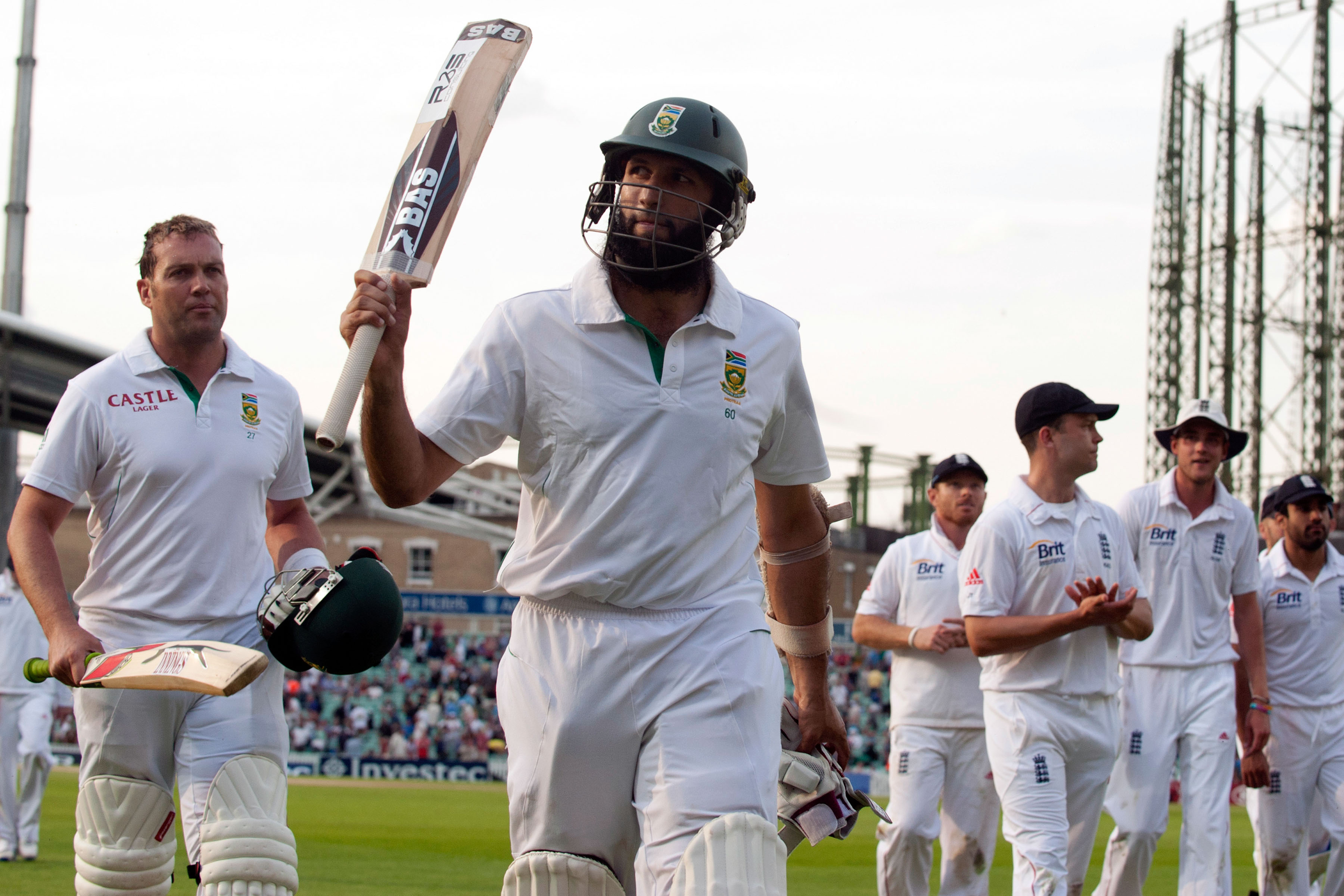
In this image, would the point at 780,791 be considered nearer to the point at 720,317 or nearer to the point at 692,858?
the point at 692,858

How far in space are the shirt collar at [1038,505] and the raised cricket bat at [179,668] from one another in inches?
161

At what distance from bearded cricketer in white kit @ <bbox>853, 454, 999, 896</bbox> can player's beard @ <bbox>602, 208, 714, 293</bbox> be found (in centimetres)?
505

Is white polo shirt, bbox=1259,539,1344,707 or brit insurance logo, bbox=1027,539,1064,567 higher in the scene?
brit insurance logo, bbox=1027,539,1064,567

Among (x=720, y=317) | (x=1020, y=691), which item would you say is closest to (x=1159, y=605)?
(x=1020, y=691)

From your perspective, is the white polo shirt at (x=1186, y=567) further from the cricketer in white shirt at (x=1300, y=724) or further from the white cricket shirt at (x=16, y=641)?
the white cricket shirt at (x=16, y=641)

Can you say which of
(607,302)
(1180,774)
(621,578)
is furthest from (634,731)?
(1180,774)

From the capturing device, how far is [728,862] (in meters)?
3.46

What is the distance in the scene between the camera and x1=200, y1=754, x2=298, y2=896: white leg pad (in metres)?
4.71

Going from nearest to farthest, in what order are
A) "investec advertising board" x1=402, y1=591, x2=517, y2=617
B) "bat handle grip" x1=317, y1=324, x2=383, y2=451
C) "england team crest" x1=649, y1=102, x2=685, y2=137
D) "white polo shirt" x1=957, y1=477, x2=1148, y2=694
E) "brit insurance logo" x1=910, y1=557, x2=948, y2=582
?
"bat handle grip" x1=317, y1=324, x2=383, y2=451 → "england team crest" x1=649, y1=102, x2=685, y2=137 → "white polo shirt" x1=957, y1=477, x2=1148, y2=694 → "brit insurance logo" x1=910, y1=557, x2=948, y2=582 → "investec advertising board" x1=402, y1=591, x2=517, y2=617

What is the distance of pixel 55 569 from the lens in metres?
5.02

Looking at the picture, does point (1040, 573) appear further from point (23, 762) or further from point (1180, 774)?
point (23, 762)

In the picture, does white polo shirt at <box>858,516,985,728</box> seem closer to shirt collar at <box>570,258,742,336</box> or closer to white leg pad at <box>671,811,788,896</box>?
shirt collar at <box>570,258,742,336</box>

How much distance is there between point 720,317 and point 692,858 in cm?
134

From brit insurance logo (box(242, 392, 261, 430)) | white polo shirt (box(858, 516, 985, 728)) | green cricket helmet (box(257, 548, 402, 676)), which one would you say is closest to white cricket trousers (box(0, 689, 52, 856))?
white polo shirt (box(858, 516, 985, 728))
